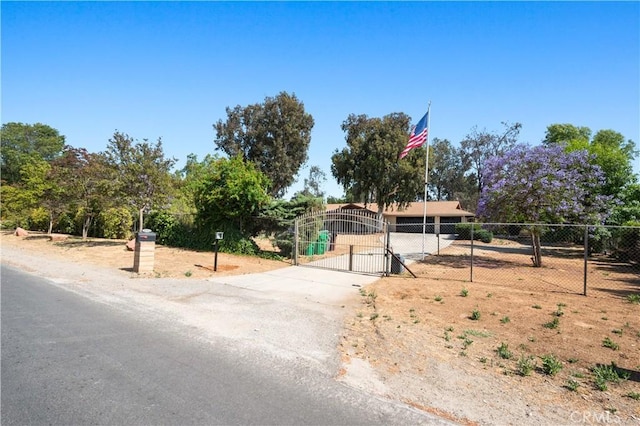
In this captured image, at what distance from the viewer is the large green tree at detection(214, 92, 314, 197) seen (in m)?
38.5

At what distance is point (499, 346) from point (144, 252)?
10.2 m

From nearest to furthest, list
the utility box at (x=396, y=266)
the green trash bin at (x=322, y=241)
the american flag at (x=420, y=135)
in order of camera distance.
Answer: the utility box at (x=396, y=266), the american flag at (x=420, y=135), the green trash bin at (x=322, y=241)

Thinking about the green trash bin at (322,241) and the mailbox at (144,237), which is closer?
the mailbox at (144,237)

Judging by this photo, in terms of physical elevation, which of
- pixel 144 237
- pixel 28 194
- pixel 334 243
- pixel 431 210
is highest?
pixel 431 210

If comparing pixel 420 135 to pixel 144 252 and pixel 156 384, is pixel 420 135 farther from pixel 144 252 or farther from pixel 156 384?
pixel 156 384

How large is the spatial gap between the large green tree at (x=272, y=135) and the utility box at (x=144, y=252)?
27057 millimetres

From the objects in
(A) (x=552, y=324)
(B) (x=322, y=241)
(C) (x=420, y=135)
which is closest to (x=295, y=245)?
(B) (x=322, y=241)

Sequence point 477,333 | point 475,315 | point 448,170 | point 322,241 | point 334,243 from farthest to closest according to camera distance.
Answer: point 448,170
point 322,241
point 334,243
point 475,315
point 477,333

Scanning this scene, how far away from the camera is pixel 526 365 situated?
4625mm

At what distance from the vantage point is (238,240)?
17156 millimetres

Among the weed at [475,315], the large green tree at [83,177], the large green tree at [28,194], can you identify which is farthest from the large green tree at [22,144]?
the weed at [475,315]

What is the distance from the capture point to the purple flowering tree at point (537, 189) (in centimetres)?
1505

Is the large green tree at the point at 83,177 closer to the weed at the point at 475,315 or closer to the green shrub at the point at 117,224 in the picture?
the green shrub at the point at 117,224

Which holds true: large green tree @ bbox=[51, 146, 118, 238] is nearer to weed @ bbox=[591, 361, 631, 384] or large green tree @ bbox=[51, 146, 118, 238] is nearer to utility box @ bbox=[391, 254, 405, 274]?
utility box @ bbox=[391, 254, 405, 274]
